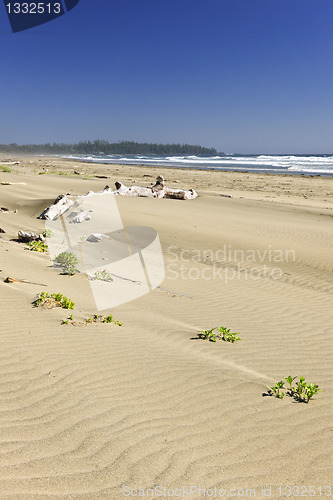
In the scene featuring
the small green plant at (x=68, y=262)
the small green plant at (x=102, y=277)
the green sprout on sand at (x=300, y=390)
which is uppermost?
the small green plant at (x=68, y=262)

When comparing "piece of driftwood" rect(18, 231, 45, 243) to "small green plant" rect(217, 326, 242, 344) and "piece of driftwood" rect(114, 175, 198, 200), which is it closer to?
"small green plant" rect(217, 326, 242, 344)

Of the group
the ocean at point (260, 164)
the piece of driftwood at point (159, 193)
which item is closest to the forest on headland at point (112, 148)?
the ocean at point (260, 164)

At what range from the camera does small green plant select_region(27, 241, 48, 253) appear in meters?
8.52

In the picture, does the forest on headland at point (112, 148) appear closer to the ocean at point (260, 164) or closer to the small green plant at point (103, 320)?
the ocean at point (260, 164)

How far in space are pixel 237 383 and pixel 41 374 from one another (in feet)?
5.90

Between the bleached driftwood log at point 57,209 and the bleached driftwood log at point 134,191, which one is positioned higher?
the bleached driftwood log at point 134,191

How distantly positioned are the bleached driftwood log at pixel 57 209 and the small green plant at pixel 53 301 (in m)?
7.69

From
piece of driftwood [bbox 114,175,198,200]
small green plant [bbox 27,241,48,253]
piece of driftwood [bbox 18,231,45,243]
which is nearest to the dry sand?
small green plant [bbox 27,241,48,253]

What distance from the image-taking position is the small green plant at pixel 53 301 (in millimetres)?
4832

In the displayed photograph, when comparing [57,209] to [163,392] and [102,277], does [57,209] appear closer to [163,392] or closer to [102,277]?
[102,277]

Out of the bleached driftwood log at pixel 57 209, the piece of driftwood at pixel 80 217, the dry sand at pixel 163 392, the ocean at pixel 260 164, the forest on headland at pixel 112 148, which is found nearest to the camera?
the dry sand at pixel 163 392

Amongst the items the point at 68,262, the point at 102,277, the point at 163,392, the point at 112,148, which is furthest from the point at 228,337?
the point at 112,148

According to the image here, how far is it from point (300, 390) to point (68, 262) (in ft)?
16.6

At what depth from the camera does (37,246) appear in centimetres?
862
